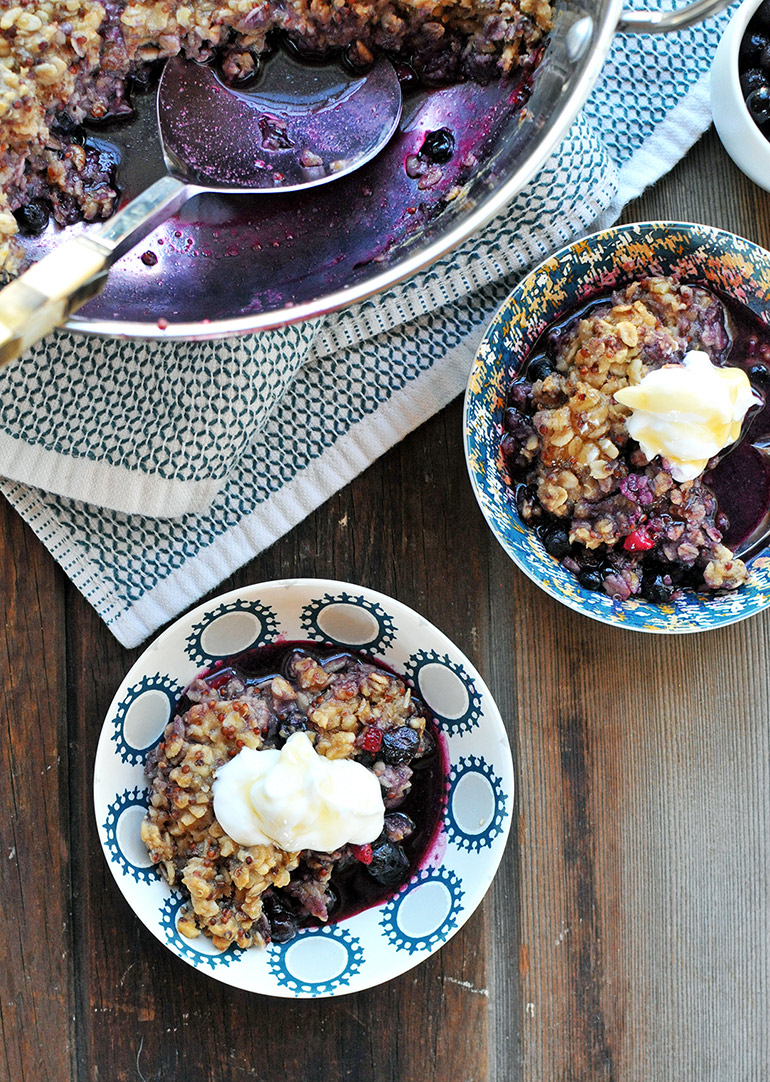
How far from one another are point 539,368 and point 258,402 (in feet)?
1.29

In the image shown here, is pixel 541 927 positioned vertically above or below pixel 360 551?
below

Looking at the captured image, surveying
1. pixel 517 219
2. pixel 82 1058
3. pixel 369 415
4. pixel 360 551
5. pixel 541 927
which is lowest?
pixel 541 927

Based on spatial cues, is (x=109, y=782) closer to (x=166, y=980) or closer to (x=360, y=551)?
(x=166, y=980)

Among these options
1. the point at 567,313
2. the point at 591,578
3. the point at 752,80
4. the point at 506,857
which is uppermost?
the point at 752,80

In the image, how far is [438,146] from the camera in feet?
4.18

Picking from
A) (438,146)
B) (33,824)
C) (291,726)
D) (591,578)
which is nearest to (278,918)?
(291,726)

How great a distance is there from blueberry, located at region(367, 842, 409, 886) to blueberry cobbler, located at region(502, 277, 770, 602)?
46 centimetres

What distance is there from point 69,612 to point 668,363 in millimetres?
912

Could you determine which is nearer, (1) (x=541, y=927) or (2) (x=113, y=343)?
(2) (x=113, y=343)

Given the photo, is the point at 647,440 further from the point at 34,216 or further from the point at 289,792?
the point at 34,216

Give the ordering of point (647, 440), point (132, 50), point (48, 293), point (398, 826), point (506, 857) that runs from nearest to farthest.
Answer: point (48, 293)
point (132, 50)
point (647, 440)
point (398, 826)
point (506, 857)

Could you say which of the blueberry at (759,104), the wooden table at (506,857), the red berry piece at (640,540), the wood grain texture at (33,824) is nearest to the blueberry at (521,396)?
the wooden table at (506,857)

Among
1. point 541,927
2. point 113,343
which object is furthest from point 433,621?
point 113,343

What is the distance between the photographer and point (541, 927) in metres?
1.54
